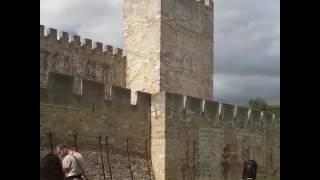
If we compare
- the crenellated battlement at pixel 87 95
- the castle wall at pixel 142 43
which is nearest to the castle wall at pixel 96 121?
the crenellated battlement at pixel 87 95

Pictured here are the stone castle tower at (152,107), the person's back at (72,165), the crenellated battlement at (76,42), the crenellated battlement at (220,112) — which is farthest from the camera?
the crenellated battlement at (76,42)

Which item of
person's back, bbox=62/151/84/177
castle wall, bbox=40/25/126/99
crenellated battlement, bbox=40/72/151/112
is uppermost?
castle wall, bbox=40/25/126/99

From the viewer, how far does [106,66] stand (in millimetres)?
23922

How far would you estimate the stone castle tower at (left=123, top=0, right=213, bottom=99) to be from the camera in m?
22.0

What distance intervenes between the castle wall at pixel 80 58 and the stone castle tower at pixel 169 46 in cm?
62

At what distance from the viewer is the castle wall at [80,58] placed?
21.2 m

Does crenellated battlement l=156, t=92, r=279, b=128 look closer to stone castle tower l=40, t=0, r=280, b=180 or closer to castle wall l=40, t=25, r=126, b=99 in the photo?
stone castle tower l=40, t=0, r=280, b=180

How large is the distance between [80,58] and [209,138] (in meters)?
7.59

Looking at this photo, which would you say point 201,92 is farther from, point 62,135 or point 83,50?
point 62,135

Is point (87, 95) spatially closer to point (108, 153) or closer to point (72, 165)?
point (108, 153)

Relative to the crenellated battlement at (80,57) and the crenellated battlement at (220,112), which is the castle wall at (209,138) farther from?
the crenellated battlement at (80,57)

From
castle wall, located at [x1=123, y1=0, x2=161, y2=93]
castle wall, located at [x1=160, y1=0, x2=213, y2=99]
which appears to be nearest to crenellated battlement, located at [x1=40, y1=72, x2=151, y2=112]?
castle wall, located at [x1=123, y1=0, x2=161, y2=93]
